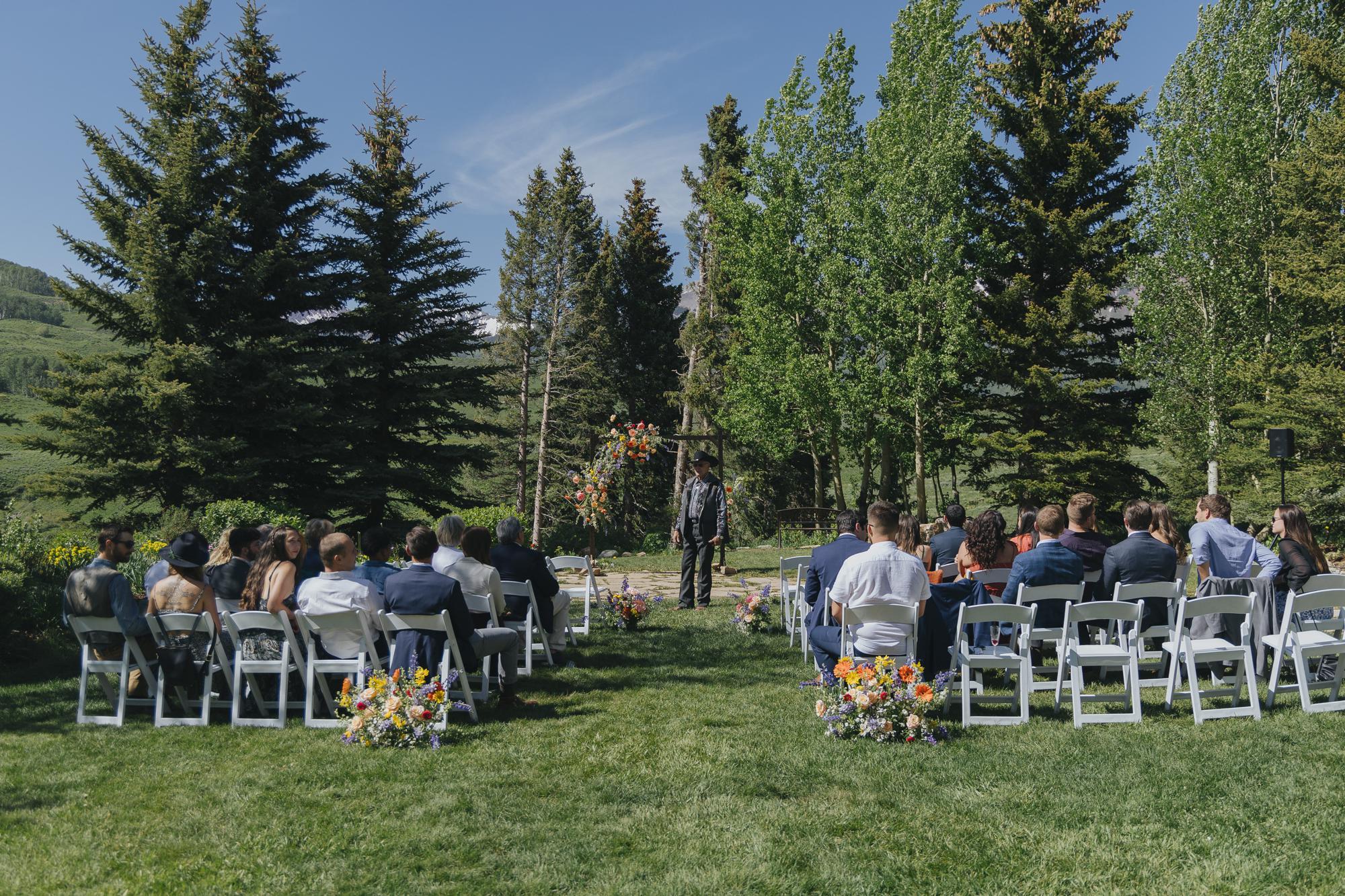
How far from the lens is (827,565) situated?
6723mm

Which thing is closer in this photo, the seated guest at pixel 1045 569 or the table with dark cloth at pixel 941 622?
the table with dark cloth at pixel 941 622

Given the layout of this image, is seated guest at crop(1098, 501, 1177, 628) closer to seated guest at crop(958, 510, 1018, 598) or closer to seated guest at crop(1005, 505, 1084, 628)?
seated guest at crop(1005, 505, 1084, 628)

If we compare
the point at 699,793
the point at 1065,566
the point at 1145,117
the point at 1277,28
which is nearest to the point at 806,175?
the point at 1145,117

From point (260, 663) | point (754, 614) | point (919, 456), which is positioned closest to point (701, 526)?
point (754, 614)

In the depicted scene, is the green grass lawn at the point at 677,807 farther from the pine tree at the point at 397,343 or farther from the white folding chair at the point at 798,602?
the pine tree at the point at 397,343

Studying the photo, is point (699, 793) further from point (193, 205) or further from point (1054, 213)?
point (1054, 213)

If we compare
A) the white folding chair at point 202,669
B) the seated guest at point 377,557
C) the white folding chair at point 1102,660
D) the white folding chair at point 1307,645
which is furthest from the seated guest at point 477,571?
the white folding chair at point 1307,645

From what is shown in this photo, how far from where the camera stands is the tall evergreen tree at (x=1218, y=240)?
2145 cm

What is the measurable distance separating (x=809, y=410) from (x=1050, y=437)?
6.87 meters

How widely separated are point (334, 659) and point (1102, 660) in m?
5.40

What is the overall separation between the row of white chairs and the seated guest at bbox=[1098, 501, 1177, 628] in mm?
4931

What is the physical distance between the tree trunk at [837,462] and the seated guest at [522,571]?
19.8 metres

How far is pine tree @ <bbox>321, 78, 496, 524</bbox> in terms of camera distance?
20.9 m

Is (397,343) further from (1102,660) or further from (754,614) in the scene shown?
(1102,660)
